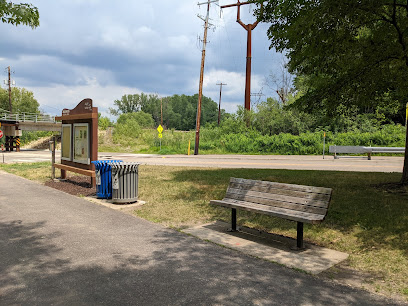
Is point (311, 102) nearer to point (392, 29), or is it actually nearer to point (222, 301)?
point (392, 29)

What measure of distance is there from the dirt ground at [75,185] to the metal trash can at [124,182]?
6.53ft

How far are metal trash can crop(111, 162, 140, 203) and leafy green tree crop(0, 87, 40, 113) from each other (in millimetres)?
76868

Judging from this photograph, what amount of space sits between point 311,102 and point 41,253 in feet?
Result: 26.1

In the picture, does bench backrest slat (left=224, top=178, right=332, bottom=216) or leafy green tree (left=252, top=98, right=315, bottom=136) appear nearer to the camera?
bench backrest slat (left=224, top=178, right=332, bottom=216)

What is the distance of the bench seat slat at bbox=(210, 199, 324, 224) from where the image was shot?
471cm

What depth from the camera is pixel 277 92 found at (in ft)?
152

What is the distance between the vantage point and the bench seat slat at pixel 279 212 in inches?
186

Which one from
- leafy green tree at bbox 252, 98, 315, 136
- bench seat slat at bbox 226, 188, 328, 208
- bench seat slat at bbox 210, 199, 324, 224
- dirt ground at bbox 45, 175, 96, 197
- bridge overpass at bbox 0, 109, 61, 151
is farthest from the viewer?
bridge overpass at bbox 0, 109, 61, 151

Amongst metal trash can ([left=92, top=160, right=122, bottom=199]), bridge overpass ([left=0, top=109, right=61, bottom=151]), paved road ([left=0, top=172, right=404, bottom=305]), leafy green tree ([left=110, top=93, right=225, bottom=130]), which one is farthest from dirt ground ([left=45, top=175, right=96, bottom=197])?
leafy green tree ([left=110, top=93, right=225, bottom=130])

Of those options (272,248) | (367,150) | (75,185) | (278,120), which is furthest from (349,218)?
(278,120)

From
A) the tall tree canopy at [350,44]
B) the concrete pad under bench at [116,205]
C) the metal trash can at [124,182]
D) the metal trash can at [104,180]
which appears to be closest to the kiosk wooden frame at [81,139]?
the metal trash can at [104,180]

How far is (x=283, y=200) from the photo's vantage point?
18.0ft

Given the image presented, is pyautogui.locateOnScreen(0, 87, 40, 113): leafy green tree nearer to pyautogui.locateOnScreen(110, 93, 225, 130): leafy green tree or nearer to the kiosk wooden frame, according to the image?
pyautogui.locateOnScreen(110, 93, 225, 130): leafy green tree

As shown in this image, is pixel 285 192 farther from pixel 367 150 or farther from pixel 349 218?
pixel 367 150
